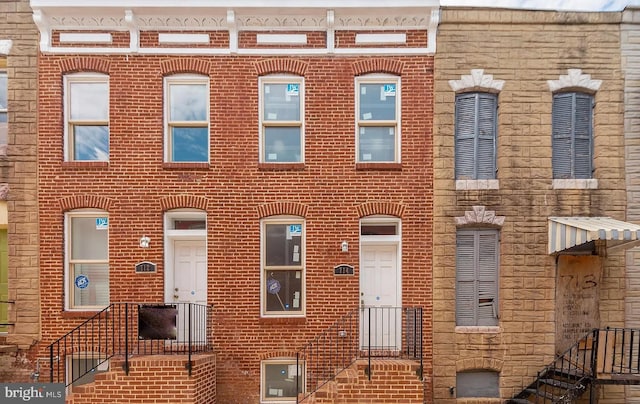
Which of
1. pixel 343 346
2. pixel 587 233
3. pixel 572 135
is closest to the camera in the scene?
pixel 587 233

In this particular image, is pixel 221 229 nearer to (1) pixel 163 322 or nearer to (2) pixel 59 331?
(1) pixel 163 322

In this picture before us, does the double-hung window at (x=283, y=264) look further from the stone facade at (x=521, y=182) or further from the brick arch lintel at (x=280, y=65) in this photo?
the brick arch lintel at (x=280, y=65)

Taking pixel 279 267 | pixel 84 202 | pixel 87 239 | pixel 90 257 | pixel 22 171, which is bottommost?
pixel 279 267

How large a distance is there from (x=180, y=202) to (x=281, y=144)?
2.24 meters

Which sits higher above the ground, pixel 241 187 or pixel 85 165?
pixel 85 165

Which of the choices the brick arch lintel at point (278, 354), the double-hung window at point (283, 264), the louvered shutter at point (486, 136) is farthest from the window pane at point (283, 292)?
the louvered shutter at point (486, 136)

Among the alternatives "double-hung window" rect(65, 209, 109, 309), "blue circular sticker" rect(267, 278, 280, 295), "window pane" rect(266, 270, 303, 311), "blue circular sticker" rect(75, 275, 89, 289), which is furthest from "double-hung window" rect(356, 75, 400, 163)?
"blue circular sticker" rect(75, 275, 89, 289)

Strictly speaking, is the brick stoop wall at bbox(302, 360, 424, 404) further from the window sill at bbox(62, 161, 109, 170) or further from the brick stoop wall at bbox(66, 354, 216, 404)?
the window sill at bbox(62, 161, 109, 170)

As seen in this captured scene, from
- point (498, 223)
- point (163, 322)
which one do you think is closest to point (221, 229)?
point (163, 322)

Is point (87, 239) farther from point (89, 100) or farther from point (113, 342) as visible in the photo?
point (89, 100)

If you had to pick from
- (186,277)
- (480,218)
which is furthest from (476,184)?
(186,277)

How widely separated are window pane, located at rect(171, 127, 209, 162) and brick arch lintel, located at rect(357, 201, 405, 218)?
328 cm

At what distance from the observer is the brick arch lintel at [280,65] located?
24.8 ft

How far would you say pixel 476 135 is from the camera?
7.65m
